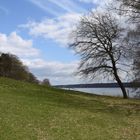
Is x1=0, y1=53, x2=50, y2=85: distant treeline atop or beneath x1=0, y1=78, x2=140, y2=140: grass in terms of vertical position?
atop

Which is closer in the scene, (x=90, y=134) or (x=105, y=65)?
(x=90, y=134)

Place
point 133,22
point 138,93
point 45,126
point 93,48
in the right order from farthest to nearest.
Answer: point 93,48 < point 138,93 < point 133,22 < point 45,126

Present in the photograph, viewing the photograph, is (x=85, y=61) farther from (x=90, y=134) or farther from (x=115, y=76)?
(x=90, y=134)

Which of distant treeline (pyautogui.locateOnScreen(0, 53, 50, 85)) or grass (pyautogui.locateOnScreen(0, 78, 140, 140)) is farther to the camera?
distant treeline (pyautogui.locateOnScreen(0, 53, 50, 85))

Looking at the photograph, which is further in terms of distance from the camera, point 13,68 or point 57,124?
point 13,68

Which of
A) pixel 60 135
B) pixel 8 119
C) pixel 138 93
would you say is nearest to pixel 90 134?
pixel 60 135

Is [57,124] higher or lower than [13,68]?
lower

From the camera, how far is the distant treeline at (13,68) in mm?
91325

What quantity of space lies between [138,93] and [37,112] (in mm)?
25826

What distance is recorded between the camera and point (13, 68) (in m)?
99.6

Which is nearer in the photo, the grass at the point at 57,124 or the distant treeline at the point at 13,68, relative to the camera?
the grass at the point at 57,124

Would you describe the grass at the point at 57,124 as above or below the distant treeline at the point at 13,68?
below

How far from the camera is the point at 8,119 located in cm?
1972

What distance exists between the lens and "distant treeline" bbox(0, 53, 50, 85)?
91325mm
